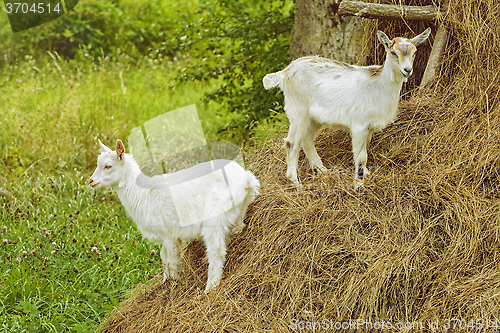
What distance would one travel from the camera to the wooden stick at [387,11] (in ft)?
13.3

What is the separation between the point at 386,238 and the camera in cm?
333

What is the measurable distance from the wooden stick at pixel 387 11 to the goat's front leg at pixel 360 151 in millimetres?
1086

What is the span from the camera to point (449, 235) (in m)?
3.29

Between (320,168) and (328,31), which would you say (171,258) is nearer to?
(320,168)

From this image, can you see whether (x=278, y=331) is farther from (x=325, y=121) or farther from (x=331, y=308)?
(x=325, y=121)

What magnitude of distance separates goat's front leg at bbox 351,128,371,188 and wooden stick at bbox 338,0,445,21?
3.56 ft

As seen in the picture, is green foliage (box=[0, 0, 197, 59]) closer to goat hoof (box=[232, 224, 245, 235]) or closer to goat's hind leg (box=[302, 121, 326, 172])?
goat's hind leg (box=[302, 121, 326, 172])

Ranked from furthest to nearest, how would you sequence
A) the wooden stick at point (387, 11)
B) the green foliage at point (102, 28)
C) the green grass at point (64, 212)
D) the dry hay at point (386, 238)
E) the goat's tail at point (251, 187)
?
the green foliage at point (102, 28) → the green grass at point (64, 212) → the wooden stick at point (387, 11) → the goat's tail at point (251, 187) → the dry hay at point (386, 238)

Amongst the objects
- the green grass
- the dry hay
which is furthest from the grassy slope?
the dry hay

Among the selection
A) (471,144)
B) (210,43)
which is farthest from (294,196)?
(210,43)

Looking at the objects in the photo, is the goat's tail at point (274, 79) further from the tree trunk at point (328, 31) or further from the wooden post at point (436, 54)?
the tree trunk at point (328, 31)

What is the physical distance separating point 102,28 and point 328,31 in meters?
7.82

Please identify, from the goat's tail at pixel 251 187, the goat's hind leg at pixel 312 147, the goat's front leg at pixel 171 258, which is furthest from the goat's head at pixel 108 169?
the goat's hind leg at pixel 312 147

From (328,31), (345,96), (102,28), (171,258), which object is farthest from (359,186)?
(102,28)
